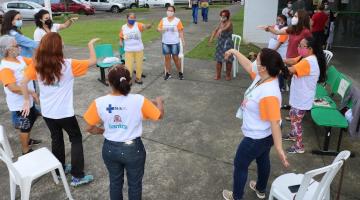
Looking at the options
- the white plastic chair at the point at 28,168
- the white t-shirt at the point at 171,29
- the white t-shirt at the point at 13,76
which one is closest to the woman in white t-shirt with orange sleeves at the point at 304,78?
the white plastic chair at the point at 28,168

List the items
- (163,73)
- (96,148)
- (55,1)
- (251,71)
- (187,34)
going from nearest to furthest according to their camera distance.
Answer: (251,71)
(96,148)
(163,73)
(187,34)
(55,1)

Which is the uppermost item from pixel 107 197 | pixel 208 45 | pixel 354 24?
pixel 354 24

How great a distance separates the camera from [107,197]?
160 inches

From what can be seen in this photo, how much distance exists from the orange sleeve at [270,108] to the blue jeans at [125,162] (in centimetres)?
122

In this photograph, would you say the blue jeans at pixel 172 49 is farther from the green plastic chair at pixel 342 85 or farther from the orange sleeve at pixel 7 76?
the orange sleeve at pixel 7 76

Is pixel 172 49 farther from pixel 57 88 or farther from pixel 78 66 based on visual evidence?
pixel 57 88

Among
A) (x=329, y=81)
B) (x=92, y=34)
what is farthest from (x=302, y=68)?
(x=92, y=34)

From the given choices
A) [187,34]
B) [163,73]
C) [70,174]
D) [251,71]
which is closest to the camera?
[251,71]

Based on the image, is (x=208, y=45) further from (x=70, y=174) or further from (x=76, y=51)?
(x=70, y=174)

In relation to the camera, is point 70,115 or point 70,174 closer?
point 70,115

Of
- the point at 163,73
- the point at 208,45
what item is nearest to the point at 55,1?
the point at 208,45

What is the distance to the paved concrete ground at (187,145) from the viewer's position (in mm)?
4223

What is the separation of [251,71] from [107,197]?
227 centimetres

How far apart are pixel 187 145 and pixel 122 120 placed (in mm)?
2357
